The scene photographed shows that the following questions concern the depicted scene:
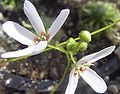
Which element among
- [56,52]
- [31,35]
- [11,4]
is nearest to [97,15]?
[56,52]

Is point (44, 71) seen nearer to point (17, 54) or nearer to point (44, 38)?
point (44, 38)

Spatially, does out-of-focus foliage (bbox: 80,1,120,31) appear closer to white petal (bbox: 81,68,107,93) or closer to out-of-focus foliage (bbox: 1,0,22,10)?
out-of-focus foliage (bbox: 1,0,22,10)

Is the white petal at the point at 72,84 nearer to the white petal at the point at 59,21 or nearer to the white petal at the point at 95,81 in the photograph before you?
the white petal at the point at 95,81

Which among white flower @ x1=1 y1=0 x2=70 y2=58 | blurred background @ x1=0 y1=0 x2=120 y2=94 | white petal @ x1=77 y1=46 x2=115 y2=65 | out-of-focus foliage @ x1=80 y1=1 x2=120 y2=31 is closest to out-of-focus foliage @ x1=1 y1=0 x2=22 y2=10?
blurred background @ x1=0 y1=0 x2=120 y2=94

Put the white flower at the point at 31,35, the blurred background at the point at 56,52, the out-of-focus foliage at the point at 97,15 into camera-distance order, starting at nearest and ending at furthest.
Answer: the white flower at the point at 31,35 < the blurred background at the point at 56,52 < the out-of-focus foliage at the point at 97,15

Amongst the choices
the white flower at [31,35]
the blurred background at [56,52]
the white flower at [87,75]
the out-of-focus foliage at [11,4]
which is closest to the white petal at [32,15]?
the white flower at [31,35]

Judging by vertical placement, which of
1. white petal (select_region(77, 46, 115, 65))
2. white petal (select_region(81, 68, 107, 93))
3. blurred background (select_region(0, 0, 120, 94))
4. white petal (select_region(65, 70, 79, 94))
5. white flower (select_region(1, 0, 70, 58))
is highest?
white flower (select_region(1, 0, 70, 58))

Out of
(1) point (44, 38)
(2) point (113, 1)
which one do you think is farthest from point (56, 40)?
(1) point (44, 38)
